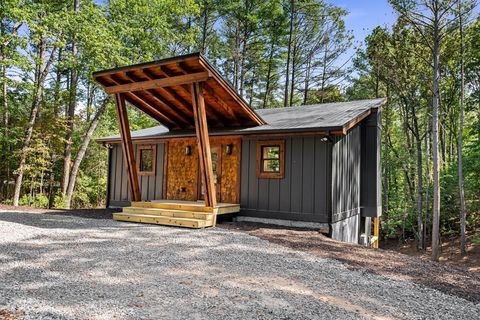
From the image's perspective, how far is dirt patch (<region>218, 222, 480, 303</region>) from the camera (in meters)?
4.04

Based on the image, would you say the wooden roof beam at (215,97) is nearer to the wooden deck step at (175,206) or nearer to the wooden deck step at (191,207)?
the wooden deck step at (191,207)

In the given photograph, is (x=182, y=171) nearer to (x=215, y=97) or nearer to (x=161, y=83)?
(x=215, y=97)

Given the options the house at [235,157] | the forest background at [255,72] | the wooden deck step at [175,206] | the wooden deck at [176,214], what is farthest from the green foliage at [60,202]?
the wooden deck step at [175,206]

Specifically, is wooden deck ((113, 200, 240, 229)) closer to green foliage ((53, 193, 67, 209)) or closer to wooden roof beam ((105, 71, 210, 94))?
wooden roof beam ((105, 71, 210, 94))

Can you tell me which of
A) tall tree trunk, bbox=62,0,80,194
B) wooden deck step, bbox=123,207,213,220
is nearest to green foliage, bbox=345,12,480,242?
wooden deck step, bbox=123,207,213,220

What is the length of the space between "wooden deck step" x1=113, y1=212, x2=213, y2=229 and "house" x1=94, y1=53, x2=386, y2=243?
0.9 inches

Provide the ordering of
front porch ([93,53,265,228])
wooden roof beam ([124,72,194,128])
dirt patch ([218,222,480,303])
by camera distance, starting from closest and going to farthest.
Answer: dirt patch ([218,222,480,303]) < front porch ([93,53,265,228]) < wooden roof beam ([124,72,194,128])

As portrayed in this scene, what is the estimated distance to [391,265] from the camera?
481 cm

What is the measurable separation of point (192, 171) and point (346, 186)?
14.5ft

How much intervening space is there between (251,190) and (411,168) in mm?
12017

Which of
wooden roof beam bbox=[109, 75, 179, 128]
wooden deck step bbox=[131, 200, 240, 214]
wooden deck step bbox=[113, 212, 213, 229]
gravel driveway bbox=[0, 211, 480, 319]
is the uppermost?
wooden roof beam bbox=[109, 75, 179, 128]

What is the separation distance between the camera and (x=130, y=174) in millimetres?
8117

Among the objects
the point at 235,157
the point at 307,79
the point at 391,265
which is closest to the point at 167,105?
the point at 235,157

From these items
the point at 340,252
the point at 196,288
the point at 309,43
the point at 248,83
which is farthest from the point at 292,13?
the point at 196,288
